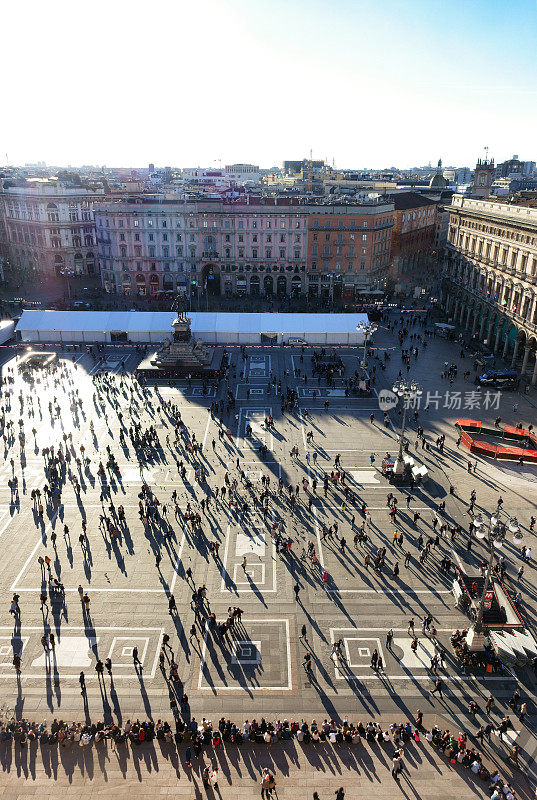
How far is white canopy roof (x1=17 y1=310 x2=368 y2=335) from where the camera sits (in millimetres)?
64500

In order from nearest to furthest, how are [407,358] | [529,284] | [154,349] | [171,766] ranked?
1. [171,766]
2. [529,284]
3. [407,358]
4. [154,349]

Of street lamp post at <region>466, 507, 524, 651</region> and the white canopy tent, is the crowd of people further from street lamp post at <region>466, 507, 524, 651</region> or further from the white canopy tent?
the white canopy tent

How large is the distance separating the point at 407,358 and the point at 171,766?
45.9m

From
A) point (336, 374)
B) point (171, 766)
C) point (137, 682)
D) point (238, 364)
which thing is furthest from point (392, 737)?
point (238, 364)

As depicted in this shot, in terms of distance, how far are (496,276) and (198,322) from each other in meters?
32.8

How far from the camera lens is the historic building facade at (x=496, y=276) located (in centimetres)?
5503

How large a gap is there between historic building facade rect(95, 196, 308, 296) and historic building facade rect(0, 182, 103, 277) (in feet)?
32.5

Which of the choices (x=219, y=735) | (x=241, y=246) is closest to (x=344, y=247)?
(x=241, y=246)

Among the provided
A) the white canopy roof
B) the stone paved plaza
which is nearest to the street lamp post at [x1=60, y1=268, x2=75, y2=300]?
the white canopy roof

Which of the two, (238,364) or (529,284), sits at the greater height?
(529,284)

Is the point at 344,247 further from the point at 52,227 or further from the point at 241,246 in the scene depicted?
the point at 52,227

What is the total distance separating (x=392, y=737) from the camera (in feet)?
68.6

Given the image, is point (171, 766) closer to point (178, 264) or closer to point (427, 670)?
point (427, 670)

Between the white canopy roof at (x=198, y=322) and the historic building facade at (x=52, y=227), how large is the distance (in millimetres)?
26815
